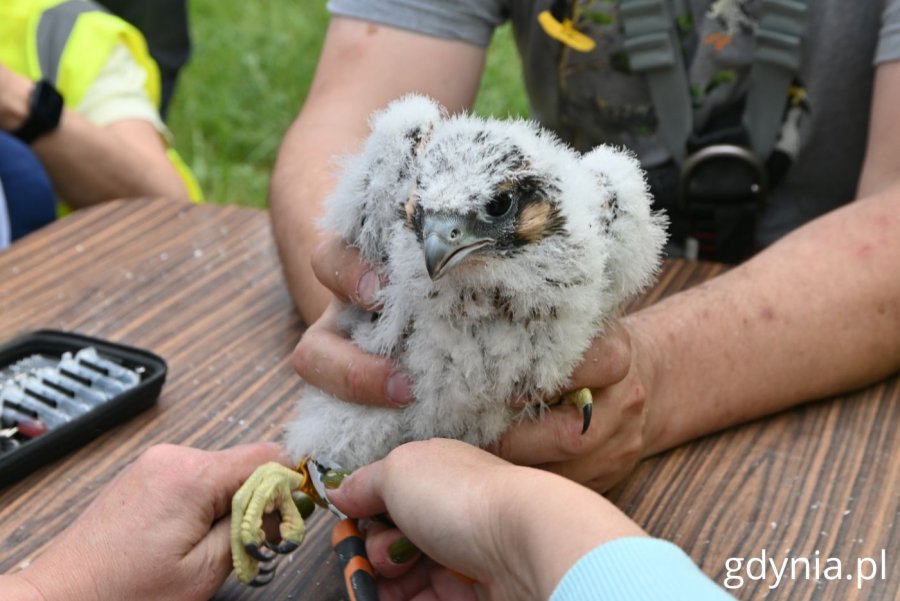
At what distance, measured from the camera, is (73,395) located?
1500mm

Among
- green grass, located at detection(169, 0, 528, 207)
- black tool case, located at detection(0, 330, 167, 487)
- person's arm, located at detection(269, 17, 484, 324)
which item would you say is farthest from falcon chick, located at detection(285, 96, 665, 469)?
green grass, located at detection(169, 0, 528, 207)

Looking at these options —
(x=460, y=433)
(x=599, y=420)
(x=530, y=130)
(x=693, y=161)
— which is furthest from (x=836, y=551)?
(x=693, y=161)

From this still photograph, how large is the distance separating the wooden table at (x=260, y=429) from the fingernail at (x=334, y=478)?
0.37ft

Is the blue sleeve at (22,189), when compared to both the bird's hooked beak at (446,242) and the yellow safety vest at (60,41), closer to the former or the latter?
the yellow safety vest at (60,41)

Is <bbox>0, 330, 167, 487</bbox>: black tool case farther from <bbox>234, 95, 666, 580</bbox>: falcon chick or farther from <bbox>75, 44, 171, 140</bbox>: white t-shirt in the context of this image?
<bbox>75, 44, 171, 140</bbox>: white t-shirt

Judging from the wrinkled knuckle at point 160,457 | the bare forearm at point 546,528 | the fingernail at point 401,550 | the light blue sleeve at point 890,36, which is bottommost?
the fingernail at point 401,550

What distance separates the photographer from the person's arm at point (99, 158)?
2529mm

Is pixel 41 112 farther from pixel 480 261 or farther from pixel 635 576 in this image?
pixel 635 576

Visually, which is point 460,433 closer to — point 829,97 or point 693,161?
point 693,161

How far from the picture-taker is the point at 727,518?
4.23 feet

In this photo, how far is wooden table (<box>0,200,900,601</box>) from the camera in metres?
1.24

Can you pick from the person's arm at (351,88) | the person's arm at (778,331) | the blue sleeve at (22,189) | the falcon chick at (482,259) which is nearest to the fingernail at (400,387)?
the falcon chick at (482,259)

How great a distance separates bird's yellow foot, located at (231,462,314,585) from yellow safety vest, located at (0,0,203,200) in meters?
1.74

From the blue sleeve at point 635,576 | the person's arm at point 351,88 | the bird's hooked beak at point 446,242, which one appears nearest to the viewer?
the blue sleeve at point 635,576
